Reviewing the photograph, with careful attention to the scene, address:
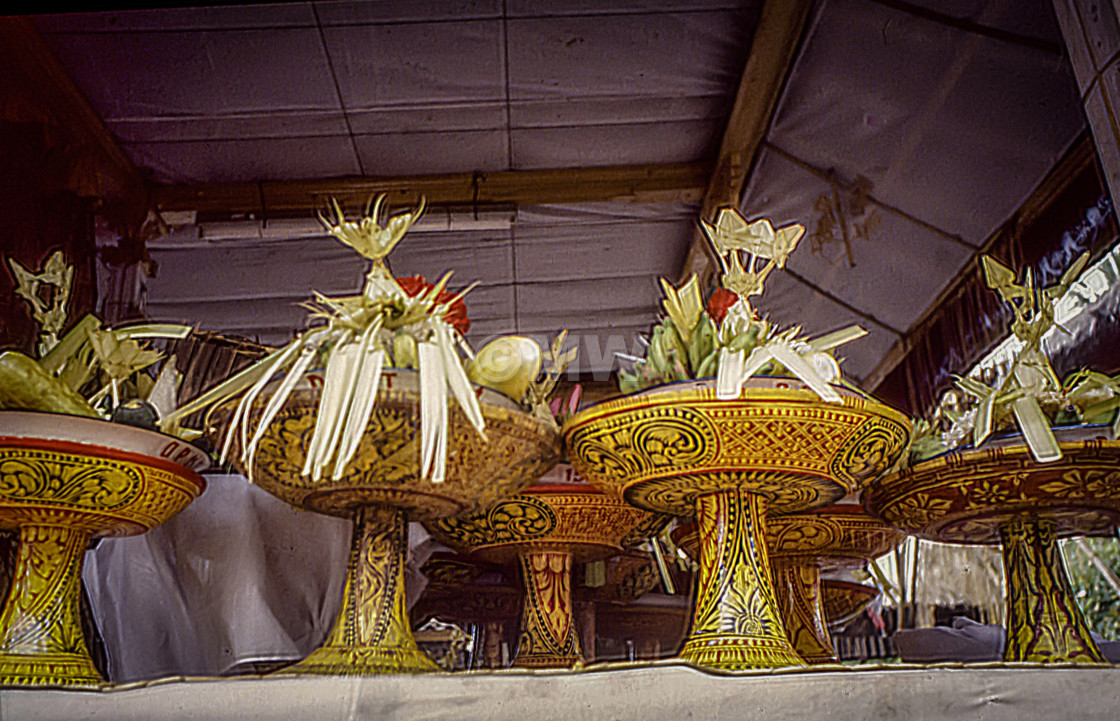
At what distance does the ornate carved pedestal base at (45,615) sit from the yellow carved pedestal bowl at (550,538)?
282 mm

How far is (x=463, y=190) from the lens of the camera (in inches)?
38.2

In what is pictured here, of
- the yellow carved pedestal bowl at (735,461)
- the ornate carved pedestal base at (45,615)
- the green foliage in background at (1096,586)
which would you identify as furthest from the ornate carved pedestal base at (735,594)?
the ornate carved pedestal base at (45,615)

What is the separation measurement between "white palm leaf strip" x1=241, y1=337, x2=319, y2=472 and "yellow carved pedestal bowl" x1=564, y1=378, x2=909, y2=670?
0.68 feet

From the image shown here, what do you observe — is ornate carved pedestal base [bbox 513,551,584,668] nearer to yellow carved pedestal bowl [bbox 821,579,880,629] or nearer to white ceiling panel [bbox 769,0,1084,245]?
yellow carved pedestal bowl [bbox 821,579,880,629]

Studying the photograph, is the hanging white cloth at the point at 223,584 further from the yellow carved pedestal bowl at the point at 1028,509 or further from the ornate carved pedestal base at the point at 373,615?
the yellow carved pedestal bowl at the point at 1028,509

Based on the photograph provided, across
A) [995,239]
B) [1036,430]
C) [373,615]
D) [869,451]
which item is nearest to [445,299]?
[373,615]

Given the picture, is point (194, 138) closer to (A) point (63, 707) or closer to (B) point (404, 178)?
(B) point (404, 178)

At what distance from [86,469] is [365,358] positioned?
226mm

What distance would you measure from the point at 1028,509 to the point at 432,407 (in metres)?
0.51

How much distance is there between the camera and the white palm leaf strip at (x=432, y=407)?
55cm

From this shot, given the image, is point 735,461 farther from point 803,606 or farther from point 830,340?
point 803,606

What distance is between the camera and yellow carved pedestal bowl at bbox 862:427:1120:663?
2.25 ft

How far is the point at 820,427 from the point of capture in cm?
63

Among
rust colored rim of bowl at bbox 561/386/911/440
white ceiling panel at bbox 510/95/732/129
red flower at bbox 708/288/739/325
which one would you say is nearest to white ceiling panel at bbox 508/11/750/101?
white ceiling panel at bbox 510/95/732/129
